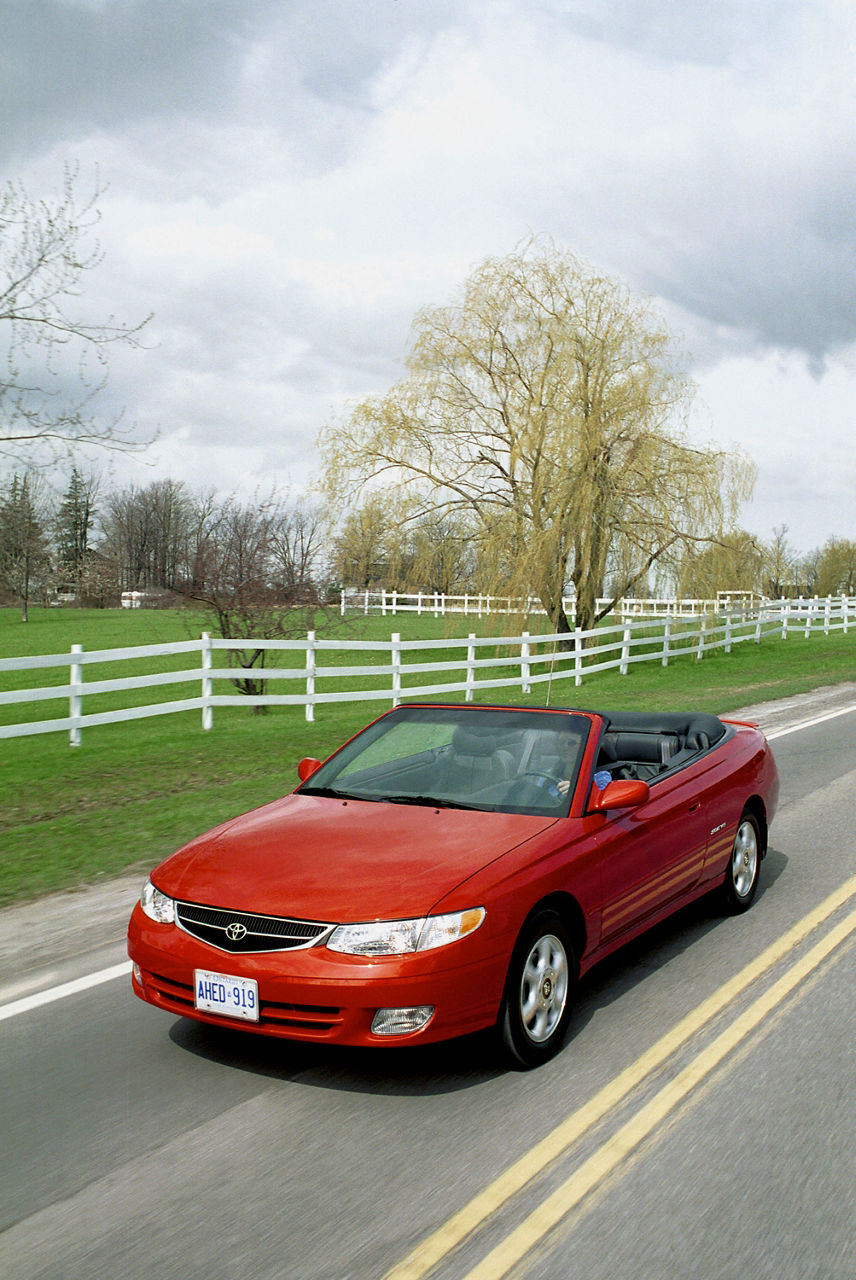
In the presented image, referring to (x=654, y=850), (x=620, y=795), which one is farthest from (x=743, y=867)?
(x=620, y=795)

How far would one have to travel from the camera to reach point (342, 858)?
4410mm

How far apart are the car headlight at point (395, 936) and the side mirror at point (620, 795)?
1.22 metres

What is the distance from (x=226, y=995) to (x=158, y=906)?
56cm

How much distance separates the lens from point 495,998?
410 centimetres

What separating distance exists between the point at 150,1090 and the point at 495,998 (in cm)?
133

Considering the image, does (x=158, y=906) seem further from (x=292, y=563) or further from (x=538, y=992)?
(x=292, y=563)

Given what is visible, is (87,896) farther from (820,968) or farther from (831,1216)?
(831,1216)

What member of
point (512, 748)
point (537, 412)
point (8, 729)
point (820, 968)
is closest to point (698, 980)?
point (820, 968)

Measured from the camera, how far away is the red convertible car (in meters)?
3.93

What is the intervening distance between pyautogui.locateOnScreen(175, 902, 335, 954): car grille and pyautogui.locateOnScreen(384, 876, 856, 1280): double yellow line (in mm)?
1045

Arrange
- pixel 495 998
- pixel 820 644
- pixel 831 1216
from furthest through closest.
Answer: pixel 820 644
pixel 495 998
pixel 831 1216

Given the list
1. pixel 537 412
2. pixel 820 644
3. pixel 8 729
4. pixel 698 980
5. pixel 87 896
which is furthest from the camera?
pixel 820 644

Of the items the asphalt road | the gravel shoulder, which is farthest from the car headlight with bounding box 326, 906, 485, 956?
the gravel shoulder

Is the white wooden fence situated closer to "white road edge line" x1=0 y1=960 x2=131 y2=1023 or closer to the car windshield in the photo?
the car windshield
